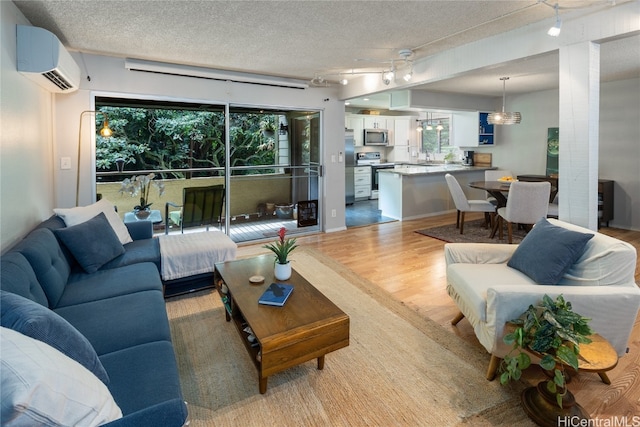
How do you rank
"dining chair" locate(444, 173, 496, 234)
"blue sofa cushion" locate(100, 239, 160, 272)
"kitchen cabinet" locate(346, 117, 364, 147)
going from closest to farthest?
"blue sofa cushion" locate(100, 239, 160, 272) → "dining chair" locate(444, 173, 496, 234) → "kitchen cabinet" locate(346, 117, 364, 147)

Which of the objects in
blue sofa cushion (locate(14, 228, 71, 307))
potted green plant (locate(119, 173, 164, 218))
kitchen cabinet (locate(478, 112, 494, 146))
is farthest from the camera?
kitchen cabinet (locate(478, 112, 494, 146))

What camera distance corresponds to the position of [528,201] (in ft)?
15.4

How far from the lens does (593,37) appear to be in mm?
2670

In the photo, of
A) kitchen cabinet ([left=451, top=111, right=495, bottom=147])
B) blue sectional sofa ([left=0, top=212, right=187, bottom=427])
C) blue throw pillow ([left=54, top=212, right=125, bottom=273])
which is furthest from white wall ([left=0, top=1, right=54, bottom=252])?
kitchen cabinet ([left=451, top=111, right=495, bottom=147])

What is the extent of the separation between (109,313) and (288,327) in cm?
104

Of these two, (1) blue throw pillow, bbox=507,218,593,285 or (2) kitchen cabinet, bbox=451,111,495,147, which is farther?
(2) kitchen cabinet, bbox=451,111,495,147

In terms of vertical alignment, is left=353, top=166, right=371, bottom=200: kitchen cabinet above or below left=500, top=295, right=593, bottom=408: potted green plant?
above

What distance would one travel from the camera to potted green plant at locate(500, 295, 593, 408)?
5.34 feet

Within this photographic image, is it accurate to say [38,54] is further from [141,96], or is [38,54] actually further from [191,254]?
[191,254]

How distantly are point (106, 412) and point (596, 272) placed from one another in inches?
101

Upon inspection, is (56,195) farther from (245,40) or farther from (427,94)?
(427,94)

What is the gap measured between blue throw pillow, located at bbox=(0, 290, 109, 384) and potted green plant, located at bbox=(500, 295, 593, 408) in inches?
72.4

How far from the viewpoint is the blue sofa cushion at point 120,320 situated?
1769 millimetres

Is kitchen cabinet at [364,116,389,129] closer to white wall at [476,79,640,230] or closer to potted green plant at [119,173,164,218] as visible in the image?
white wall at [476,79,640,230]
